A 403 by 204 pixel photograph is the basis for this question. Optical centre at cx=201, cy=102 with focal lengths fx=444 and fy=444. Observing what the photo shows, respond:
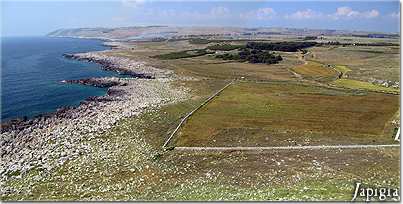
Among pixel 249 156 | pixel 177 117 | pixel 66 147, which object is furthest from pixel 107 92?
pixel 249 156

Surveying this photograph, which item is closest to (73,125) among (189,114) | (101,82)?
(189,114)

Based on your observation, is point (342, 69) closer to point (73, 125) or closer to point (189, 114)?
point (189, 114)

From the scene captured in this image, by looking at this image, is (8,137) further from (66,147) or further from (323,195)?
(323,195)

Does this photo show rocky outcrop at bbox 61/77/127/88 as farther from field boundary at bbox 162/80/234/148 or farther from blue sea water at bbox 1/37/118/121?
field boundary at bbox 162/80/234/148

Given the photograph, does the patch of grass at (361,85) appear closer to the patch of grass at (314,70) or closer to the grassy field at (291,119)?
the grassy field at (291,119)

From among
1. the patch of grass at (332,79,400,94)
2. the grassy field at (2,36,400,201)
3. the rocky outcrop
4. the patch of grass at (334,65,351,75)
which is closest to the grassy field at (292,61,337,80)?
the patch of grass at (334,65,351,75)

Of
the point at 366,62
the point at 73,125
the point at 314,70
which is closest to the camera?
the point at 73,125

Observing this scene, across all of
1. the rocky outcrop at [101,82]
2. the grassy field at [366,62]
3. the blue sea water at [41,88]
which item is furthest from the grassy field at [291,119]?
the blue sea water at [41,88]
